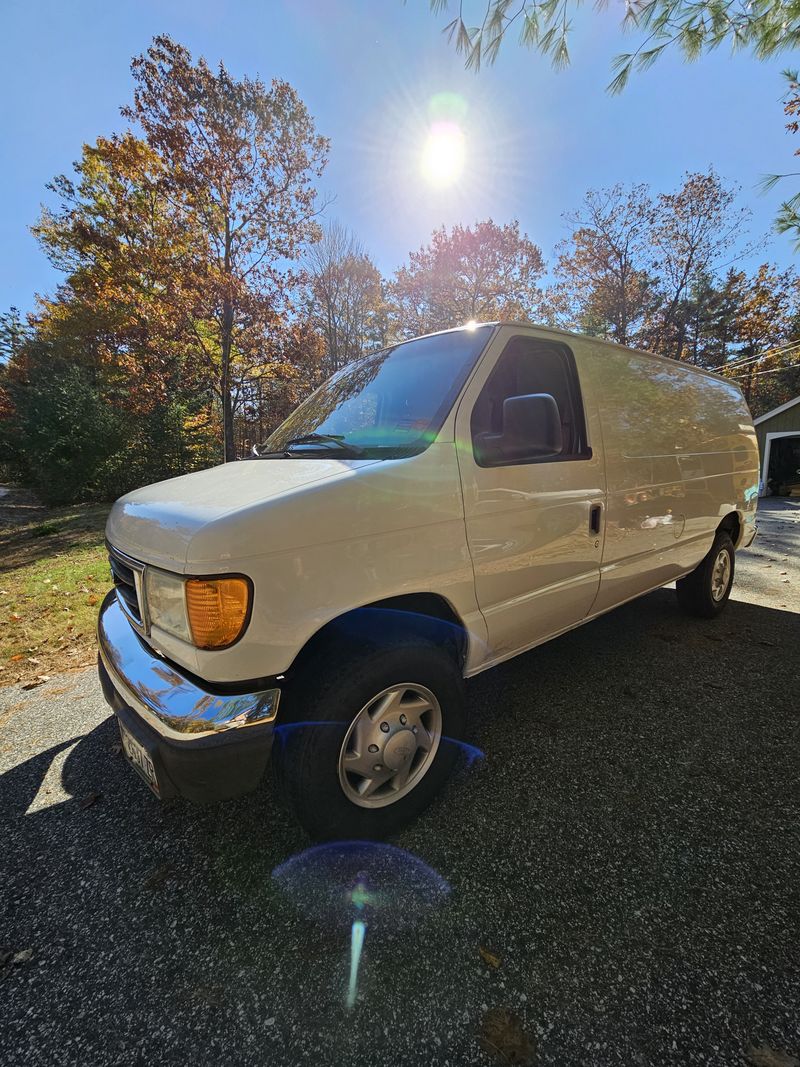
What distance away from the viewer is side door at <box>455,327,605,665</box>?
209 centimetres

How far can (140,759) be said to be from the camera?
65.7 inches

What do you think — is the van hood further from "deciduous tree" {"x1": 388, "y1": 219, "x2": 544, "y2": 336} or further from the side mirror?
"deciduous tree" {"x1": 388, "y1": 219, "x2": 544, "y2": 336}

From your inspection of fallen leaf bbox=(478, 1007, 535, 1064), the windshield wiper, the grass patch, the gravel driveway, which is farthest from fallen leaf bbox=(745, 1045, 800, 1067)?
the grass patch

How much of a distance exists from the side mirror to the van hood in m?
0.60

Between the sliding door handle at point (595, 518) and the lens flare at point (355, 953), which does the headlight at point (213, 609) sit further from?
the sliding door handle at point (595, 518)

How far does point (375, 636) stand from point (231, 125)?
13.9 m

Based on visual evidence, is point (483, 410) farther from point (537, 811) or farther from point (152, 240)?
point (152, 240)

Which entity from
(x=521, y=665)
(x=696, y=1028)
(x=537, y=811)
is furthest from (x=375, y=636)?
(x=521, y=665)

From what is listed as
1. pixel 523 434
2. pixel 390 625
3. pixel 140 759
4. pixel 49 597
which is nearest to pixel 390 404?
pixel 523 434

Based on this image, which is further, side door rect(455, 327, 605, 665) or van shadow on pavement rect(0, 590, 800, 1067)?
side door rect(455, 327, 605, 665)

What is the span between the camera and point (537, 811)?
208 cm

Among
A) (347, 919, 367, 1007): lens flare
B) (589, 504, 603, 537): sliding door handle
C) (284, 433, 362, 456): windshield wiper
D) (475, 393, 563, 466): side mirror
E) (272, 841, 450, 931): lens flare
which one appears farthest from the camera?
(589, 504, 603, 537): sliding door handle

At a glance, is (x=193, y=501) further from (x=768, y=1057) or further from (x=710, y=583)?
(x=710, y=583)

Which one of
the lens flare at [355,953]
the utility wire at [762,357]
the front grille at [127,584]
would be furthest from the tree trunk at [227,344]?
the utility wire at [762,357]
